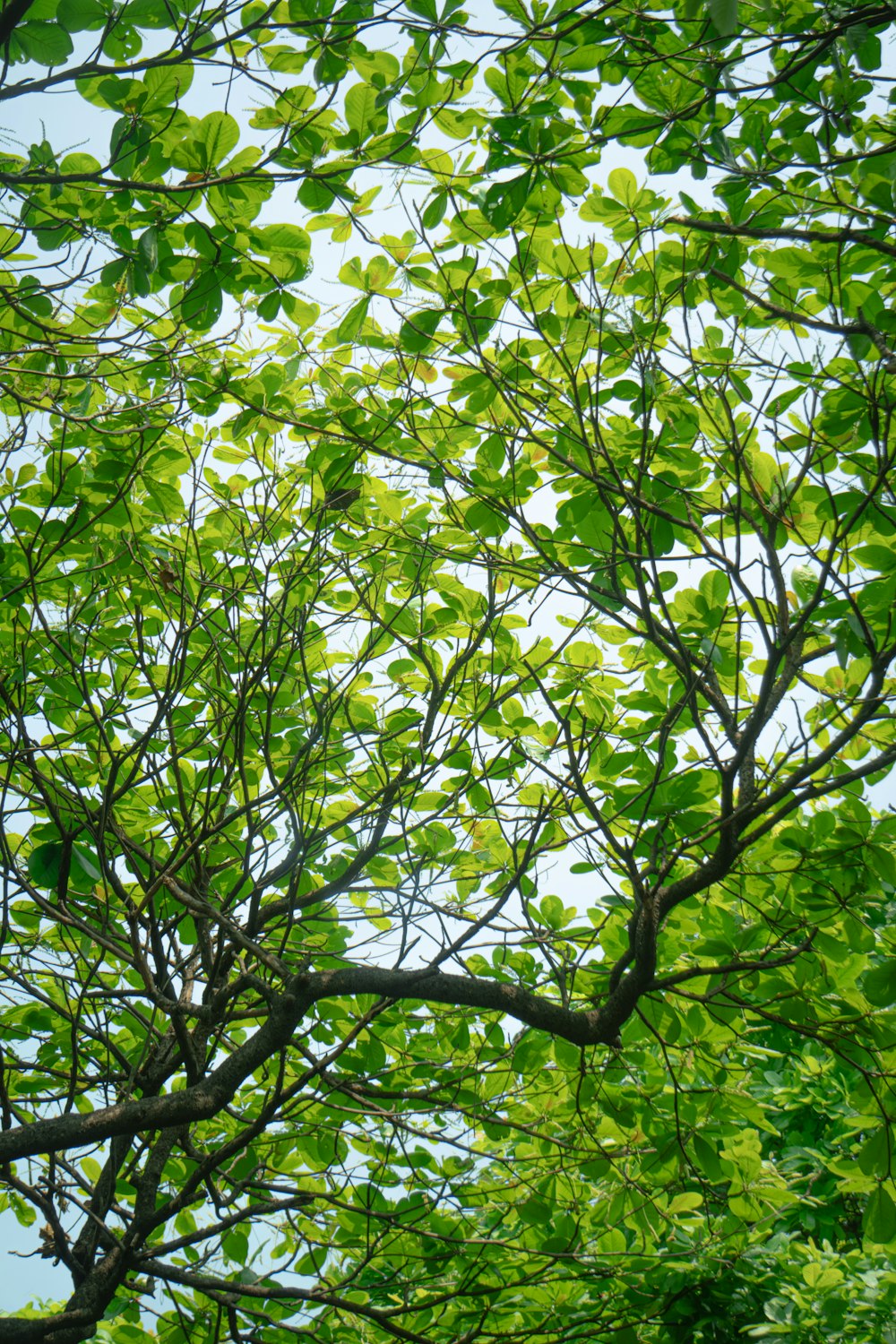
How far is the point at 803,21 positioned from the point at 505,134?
3.27 ft

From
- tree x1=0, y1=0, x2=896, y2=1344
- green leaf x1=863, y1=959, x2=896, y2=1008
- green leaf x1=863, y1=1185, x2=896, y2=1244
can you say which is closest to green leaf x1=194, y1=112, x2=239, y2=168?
tree x1=0, y1=0, x2=896, y2=1344

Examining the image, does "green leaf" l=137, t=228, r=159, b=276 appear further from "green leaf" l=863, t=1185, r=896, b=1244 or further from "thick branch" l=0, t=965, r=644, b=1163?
"green leaf" l=863, t=1185, r=896, b=1244

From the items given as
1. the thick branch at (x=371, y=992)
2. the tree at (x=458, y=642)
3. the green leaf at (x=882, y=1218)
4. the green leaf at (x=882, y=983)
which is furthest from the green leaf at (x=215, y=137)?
the green leaf at (x=882, y=1218)

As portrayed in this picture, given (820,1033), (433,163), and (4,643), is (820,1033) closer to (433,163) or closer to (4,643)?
(433,163)

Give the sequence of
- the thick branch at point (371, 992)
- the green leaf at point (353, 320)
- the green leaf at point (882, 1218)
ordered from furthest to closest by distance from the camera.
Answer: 1. the green leaf at point (353, 320)
2. the green leaf at point (882, 1218)
3. the thick branch at point (371, 992)

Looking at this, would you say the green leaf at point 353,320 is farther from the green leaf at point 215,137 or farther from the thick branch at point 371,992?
the thick branch at point 371,992

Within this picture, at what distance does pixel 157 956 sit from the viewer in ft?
9.57

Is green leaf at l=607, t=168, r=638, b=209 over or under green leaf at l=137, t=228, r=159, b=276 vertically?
over

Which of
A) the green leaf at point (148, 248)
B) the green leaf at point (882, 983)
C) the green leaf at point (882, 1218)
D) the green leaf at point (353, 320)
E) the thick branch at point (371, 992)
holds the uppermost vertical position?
the green leaf at point (353, 320)

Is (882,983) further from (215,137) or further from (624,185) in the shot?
(215,137)

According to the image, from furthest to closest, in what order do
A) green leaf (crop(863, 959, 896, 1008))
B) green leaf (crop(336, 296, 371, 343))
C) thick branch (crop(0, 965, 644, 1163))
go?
green leaf (crop(336, 296, 371, 343))
green leaf (crop(863, 959, 896, 1008))
thick branch (crop(0, 965, 644, 1163))

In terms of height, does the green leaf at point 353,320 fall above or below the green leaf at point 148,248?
above

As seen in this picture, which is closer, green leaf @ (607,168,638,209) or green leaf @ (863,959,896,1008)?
green leaf @ (863,959,896,1008)

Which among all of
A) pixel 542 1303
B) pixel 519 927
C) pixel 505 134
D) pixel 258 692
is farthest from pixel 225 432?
pixel 542 1303
